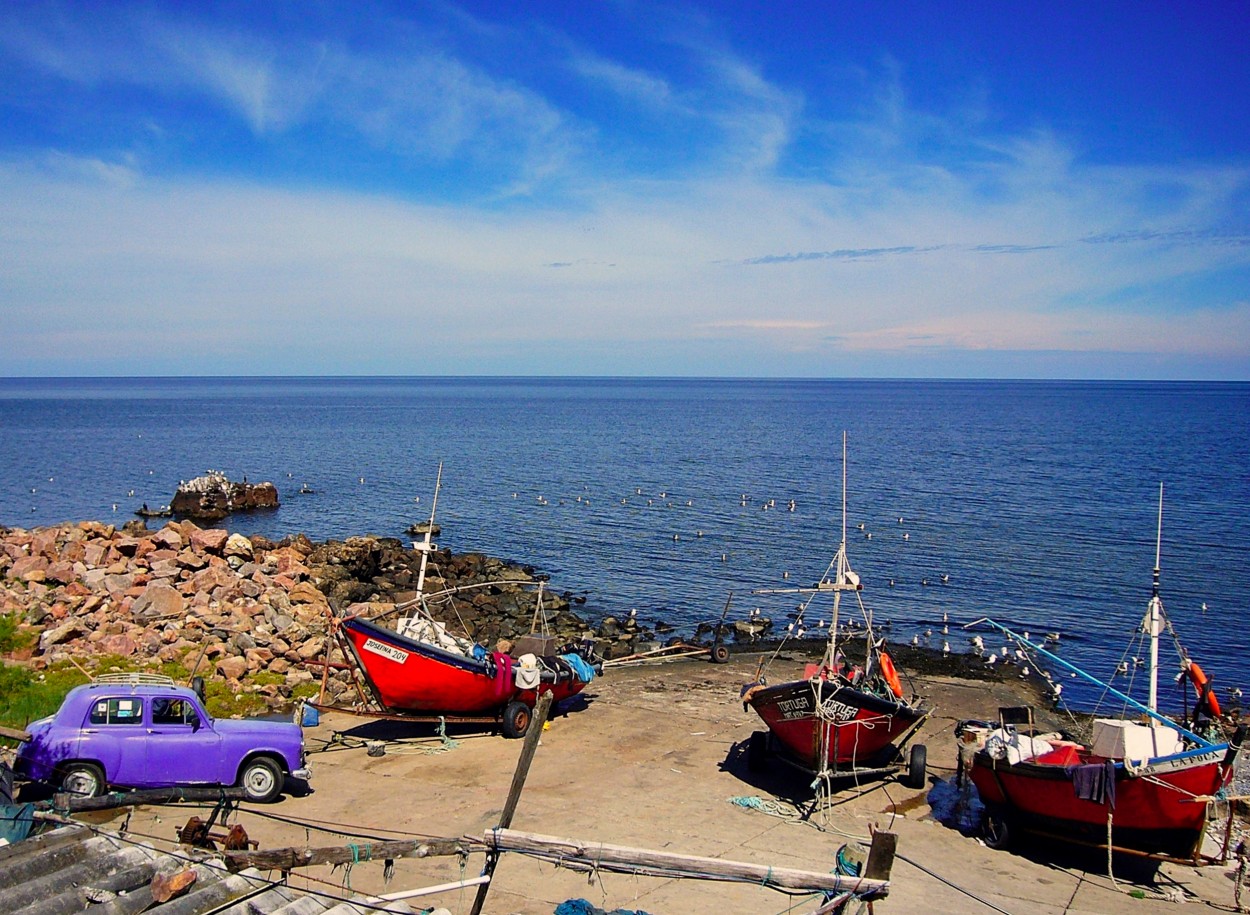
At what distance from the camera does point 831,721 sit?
674 inches

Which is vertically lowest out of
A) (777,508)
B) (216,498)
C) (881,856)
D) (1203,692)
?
(216,498)

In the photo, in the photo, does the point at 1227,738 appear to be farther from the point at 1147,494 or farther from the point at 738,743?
the point at 1147,494

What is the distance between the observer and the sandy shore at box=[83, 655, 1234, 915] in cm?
1326

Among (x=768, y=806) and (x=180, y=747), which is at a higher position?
(x=180, y=747)

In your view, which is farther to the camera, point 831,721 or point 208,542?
point 208,542

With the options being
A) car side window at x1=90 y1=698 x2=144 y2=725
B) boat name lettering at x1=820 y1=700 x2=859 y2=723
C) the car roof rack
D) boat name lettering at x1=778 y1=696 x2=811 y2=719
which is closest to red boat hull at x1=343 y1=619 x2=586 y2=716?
the car roof rack

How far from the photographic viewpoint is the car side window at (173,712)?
51.0 ft

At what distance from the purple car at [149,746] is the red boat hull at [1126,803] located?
35.9ft

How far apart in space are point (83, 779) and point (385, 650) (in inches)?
222

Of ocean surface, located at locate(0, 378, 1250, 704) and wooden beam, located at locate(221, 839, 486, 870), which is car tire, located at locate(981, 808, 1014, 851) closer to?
ocean surface, located at locate(0, 378, 1250, 704)

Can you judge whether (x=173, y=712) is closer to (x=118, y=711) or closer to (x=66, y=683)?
(x=118, y=711)

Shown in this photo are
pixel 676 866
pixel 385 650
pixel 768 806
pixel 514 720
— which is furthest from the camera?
pixel 514 720

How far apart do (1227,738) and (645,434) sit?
113 m

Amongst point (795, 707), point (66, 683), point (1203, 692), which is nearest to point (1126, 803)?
point (1203, 692)
